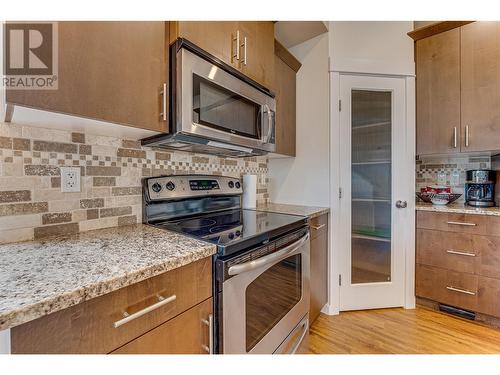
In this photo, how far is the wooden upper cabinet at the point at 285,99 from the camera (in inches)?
72.8

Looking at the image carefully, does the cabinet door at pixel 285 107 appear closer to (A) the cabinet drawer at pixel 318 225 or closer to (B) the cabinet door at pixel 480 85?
(A) the cabinet drawer at pixel 318 225

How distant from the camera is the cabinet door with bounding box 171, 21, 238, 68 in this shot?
103 centimetres

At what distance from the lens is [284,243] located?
3.96ft

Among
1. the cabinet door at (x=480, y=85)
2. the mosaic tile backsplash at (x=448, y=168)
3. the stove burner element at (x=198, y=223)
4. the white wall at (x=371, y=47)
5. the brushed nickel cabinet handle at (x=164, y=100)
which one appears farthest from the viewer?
the mosaic tile backsplash at (x=448, y=168)

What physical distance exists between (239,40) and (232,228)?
1.02m

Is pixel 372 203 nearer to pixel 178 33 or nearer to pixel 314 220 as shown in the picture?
pixel 314 220

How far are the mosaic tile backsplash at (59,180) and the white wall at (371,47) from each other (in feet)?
5.29

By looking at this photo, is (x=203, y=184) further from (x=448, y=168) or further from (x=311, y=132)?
(x=448, y=168)

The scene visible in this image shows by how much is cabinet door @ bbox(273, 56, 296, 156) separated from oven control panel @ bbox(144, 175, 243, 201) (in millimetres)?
487

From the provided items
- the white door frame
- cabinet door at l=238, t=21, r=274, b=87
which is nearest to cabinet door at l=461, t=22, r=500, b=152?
the white door frame

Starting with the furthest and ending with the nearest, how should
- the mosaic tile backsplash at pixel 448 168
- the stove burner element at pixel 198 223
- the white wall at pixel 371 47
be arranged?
the mosaic tile backsplash at pixel 448 168 < the white wall at pixel 371 47 < the stove burner element at pixel 198 223

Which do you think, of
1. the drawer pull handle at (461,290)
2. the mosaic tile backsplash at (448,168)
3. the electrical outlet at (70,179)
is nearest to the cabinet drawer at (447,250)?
the drawer pull handle at (461,290)

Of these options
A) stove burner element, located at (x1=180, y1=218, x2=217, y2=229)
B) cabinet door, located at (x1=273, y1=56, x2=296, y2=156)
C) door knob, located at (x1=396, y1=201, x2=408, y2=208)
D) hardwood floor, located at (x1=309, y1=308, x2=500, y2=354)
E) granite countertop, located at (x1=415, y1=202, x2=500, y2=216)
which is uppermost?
cabinet door, located at (x1=273, y1=56, x2=296, y2=156)

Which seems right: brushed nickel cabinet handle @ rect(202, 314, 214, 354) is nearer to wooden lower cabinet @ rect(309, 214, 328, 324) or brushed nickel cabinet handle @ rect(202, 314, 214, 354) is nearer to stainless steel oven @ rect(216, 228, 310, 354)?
stainless steel oven @ rect(216, 228, 310, 354)
